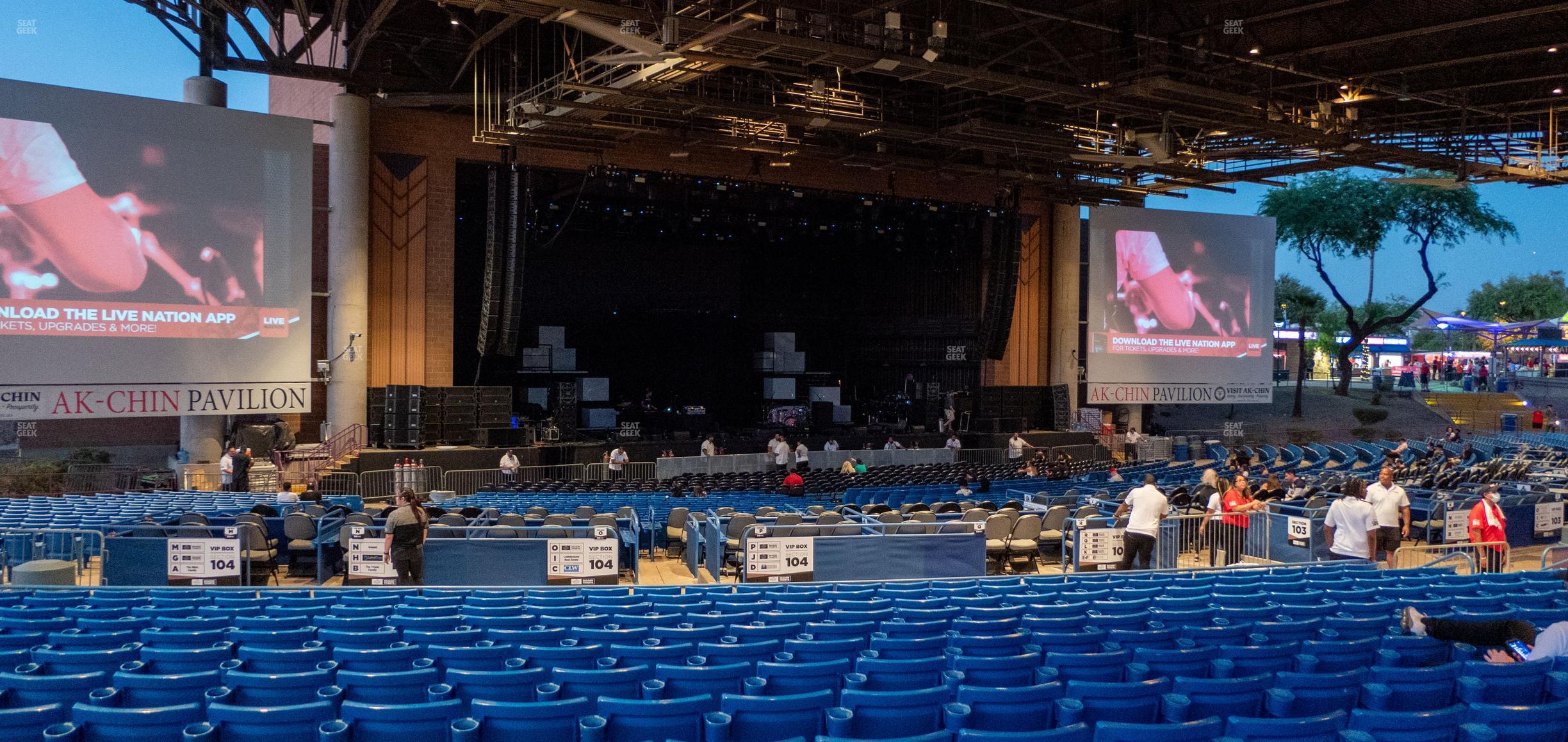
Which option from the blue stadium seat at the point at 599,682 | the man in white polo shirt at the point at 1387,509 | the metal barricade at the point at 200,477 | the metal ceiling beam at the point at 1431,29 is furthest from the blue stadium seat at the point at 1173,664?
the metal barricade at the point at 200,477

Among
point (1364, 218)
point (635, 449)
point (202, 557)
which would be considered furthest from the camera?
point (1364, 218)

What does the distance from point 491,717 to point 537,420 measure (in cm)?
2721

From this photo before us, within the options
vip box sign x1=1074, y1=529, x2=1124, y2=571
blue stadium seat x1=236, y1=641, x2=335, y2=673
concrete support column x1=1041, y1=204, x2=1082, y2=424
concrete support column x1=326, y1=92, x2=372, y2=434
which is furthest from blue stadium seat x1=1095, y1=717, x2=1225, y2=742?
concrete support column x1=1041, y1=204, x2=1082, y2=424

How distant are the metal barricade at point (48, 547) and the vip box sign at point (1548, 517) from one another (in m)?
18.8

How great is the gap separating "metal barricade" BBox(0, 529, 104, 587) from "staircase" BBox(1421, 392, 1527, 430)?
146 ft

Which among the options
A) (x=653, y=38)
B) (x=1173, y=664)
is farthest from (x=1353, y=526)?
(x=653, y=38)

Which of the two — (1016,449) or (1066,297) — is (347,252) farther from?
(1066,297)

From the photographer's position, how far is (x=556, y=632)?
6.13 m

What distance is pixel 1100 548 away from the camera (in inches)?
468

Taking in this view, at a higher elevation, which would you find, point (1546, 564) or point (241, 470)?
point (241, 470)

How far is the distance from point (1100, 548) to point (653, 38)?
10.4 metres

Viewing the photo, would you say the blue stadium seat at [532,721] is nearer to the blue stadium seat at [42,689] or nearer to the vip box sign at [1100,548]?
the blue stadium seat at [42,689]

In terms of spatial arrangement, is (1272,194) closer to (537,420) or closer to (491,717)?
(537,420)

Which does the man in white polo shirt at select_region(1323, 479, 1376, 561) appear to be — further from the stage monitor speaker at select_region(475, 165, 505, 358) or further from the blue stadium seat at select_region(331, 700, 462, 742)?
the stage monitor speaker at select_region(475, 165, 505, 358)
